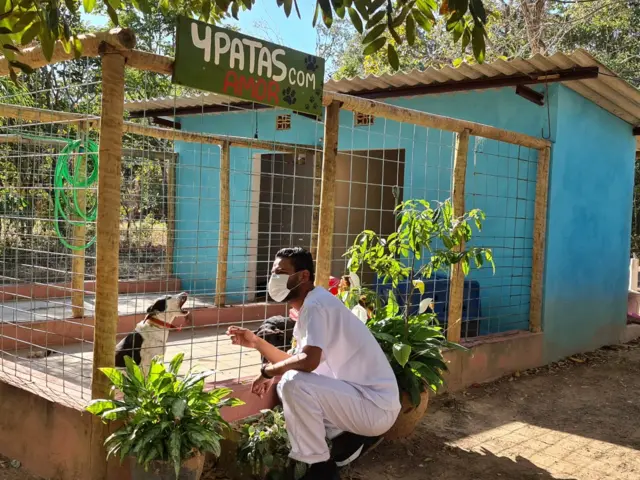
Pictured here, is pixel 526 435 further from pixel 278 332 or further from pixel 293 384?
pixel 293 384

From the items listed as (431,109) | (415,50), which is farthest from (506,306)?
(415,50)

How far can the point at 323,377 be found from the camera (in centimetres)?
322

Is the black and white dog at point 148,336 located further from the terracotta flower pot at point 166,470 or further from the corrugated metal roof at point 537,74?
the corrugated metal roof at point 537,74

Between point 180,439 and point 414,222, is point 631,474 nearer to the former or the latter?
point 414,222

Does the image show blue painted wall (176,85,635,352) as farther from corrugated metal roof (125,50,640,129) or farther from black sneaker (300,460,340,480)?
black sneaker (300,460,340,480)

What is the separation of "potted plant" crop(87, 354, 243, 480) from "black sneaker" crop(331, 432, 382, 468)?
2.09ft

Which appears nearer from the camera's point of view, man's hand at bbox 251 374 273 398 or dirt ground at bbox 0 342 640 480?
man's hand at bbox 251 374 273 398

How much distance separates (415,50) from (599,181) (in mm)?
9660

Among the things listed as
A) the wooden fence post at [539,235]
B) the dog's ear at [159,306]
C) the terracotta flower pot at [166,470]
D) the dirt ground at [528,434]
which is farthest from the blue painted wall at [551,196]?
the terracotta flower pot at [166,470]

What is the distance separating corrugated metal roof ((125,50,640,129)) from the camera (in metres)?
5.92

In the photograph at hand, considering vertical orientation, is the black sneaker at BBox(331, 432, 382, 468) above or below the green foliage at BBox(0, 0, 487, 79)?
below

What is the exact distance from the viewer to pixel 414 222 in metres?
4.24

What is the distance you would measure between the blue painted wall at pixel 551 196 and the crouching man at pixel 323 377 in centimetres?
289

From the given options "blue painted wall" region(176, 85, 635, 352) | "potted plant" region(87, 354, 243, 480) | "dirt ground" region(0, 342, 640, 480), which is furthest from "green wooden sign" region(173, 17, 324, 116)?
"blue painted wall" region(176, 85, 635, 352)
